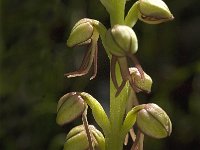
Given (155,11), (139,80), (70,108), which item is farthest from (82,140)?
(155,11)

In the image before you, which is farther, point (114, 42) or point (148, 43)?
point (148, 43)

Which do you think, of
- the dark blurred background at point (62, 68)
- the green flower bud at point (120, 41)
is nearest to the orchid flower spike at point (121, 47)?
the green flower bud at point (120, 41)

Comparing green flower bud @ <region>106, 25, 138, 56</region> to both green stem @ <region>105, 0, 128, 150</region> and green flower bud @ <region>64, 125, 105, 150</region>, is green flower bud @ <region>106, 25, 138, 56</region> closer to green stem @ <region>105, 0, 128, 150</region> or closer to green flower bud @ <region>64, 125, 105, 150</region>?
green stem @ <region>105, 0, 128, 150</region>

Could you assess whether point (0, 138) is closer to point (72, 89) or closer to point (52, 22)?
point (72, 89)

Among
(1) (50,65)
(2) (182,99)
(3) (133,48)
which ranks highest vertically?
(3) (133,48)

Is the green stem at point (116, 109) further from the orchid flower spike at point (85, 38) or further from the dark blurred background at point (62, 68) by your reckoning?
the dark blurred background at point (62, 68)

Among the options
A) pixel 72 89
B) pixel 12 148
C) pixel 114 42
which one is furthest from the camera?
pixel 72 89

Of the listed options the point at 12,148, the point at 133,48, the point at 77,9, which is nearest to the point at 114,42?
the point at 133,48
